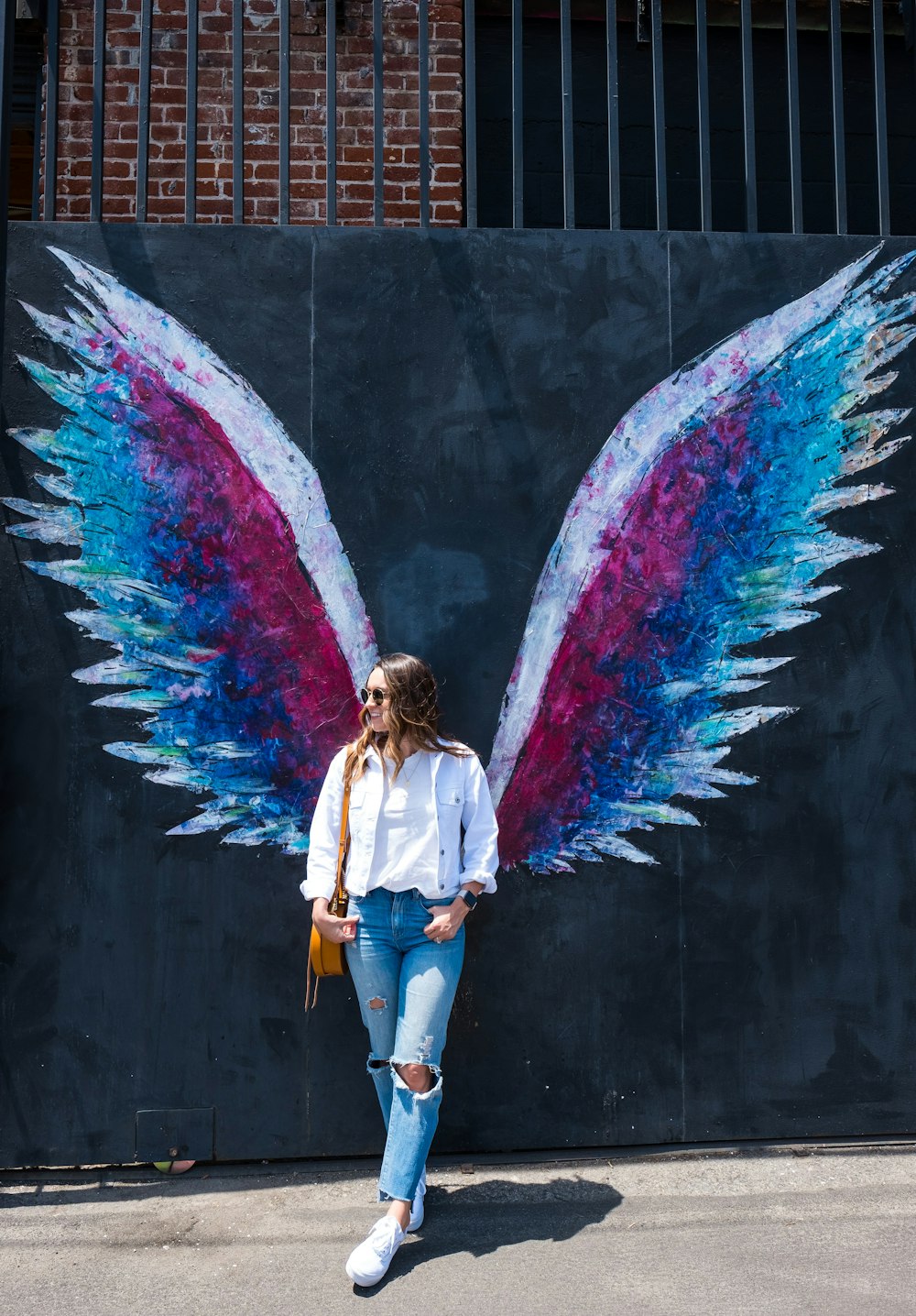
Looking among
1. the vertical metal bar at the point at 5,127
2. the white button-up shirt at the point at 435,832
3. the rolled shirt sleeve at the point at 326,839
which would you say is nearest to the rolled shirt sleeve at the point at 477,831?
the white button-up shirt at the point at 435,832

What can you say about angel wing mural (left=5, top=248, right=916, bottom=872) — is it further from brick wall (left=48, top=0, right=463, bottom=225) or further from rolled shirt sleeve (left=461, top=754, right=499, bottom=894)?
brick wall (left=48, top=0, right=463, bottom=225)

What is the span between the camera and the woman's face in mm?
3508

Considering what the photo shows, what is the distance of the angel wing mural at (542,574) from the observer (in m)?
4.01

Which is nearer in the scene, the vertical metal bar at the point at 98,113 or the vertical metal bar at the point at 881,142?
the vertical metal bar at the point at 98,113

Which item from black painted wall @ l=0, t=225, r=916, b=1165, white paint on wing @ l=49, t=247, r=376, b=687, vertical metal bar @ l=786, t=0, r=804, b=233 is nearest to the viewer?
black painted wall @ l=0, t=225, r=916, b=1165

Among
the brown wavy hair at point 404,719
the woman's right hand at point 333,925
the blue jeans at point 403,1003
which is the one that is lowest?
the blue jeans at point 403,1003

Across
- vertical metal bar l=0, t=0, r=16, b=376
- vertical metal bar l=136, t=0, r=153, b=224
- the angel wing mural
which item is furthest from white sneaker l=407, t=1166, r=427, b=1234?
vertical metal bar l=136, t=0, r=153, b=224

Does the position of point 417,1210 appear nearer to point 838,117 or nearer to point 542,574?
point 542,574

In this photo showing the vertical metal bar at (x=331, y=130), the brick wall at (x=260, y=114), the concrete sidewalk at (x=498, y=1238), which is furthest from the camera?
the brick wall at (x=260, y=114)

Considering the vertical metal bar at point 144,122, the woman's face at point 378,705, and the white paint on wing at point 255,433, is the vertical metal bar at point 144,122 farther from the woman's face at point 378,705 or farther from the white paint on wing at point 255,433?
the woman's face at point 378,705

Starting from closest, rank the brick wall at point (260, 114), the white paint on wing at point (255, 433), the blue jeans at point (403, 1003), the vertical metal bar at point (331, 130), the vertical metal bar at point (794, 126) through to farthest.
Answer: the blue jeans at point (403, 1003) → the white paint on wing at point (255, 433) → the vertical metal bar at point (331, 130) → the vertical metal bar at point (794, 126) → the brick wall at point (260, 114)

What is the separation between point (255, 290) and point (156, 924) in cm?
233

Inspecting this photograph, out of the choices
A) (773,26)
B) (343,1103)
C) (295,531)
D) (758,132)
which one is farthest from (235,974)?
(773,26)

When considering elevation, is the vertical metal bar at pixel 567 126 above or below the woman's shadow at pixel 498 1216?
above
